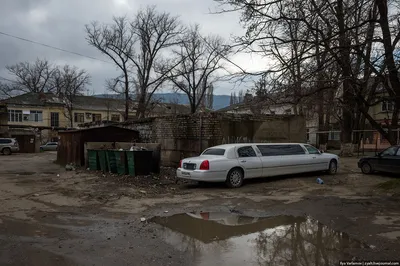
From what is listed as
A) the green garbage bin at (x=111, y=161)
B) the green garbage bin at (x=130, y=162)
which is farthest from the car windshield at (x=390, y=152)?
the green garbage bin at (x=111, y=161)

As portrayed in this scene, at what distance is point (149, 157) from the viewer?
1425 centimetres

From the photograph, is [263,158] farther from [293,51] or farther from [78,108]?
[78,108]

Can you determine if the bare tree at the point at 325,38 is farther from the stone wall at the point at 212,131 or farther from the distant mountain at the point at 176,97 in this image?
the distant mountain at the point at 176,97

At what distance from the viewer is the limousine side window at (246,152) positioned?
1213 centimetres

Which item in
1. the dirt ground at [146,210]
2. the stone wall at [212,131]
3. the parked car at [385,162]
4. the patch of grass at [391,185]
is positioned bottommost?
the dirt ground at [146,210]

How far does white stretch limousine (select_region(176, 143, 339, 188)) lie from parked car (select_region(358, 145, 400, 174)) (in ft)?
6.44

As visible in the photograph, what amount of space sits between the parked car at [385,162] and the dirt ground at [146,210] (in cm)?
45

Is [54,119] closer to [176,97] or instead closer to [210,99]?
[176,97]

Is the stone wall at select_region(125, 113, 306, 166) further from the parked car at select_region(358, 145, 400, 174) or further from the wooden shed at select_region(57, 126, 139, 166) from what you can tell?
Result: the parked car at select_region(358, 145, 400, 174)

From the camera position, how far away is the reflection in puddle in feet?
16.7

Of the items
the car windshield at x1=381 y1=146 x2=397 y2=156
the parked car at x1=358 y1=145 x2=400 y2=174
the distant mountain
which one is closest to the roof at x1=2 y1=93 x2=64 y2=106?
the distant mountain

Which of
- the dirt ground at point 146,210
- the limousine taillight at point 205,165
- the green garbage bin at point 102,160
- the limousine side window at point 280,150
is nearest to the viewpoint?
the dirt ground at point 146,210

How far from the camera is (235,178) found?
11.8m

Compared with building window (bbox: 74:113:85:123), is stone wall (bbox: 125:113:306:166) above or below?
below
